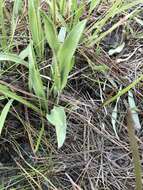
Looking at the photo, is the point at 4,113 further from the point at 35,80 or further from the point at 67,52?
the point at 67,52

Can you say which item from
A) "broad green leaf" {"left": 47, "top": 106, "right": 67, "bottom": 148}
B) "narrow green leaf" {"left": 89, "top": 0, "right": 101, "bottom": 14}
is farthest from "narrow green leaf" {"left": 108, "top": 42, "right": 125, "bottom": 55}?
"broad green leaf" {"left": 47, "top": 106, "right": 67, "bottom": 148}

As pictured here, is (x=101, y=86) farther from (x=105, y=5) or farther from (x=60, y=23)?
(x=105, y=5)

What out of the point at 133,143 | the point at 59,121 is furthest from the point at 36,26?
the point at 133,143

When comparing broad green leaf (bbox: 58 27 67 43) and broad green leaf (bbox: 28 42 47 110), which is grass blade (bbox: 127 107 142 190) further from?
broad green leaf (bbox: 58 27 67 43)

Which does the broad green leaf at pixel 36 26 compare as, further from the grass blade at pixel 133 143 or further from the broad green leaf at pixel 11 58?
the grass blade at pixel 133 143

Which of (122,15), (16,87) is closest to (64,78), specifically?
(16,87)
